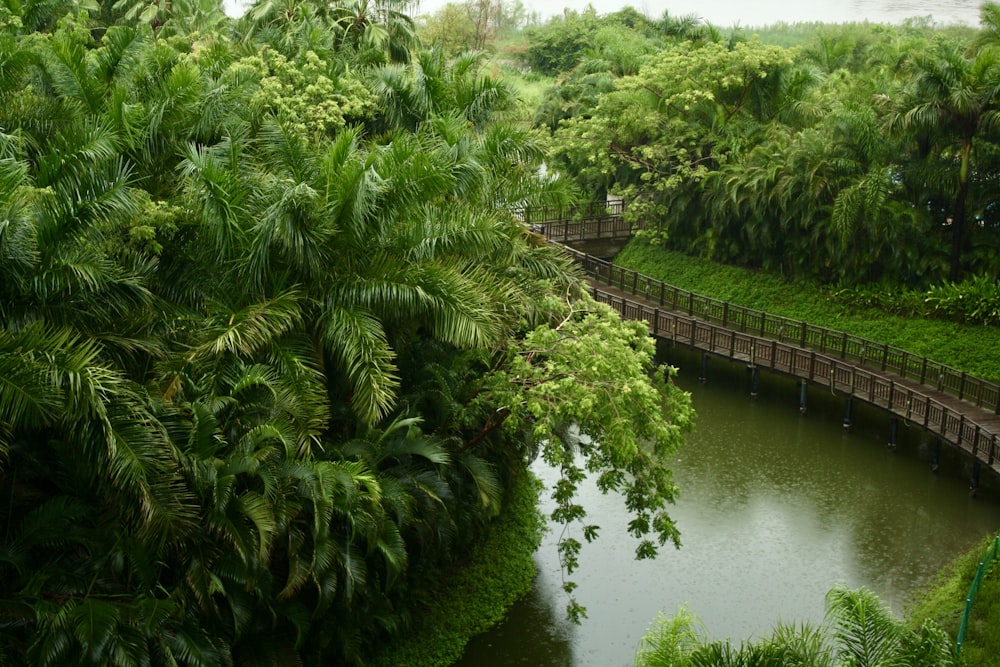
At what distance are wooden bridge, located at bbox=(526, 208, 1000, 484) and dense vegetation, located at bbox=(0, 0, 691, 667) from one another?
827 centimetres

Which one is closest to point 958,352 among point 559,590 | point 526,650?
point 559,590

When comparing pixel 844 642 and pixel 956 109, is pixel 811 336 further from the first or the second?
pixel 844 642

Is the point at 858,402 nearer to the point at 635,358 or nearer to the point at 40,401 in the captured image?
the point at 635,358

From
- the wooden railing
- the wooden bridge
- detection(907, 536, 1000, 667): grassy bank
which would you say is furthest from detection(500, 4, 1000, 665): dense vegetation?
detection(907, 536, 1000, 667): grassy bank

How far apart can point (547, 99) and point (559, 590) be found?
28553 mm

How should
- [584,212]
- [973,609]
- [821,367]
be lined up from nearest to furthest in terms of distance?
[973,609] < [821,367] < [584,212]

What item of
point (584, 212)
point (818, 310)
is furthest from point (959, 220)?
point (584, 212)

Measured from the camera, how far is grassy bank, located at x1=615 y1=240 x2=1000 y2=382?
26.2 m

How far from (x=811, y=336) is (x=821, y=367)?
2557 mm

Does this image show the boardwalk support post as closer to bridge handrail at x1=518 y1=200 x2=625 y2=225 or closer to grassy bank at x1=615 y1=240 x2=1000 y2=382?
grassy bank at x1=615 y1=240 x2=1000 y2=382

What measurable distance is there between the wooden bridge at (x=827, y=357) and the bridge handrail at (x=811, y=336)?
3 cm

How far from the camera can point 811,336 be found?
90.0 ft

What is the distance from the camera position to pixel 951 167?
2828 cm

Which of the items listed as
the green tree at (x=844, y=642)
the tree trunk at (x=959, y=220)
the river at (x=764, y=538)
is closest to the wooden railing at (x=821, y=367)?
the river at (x=764, y=538)
